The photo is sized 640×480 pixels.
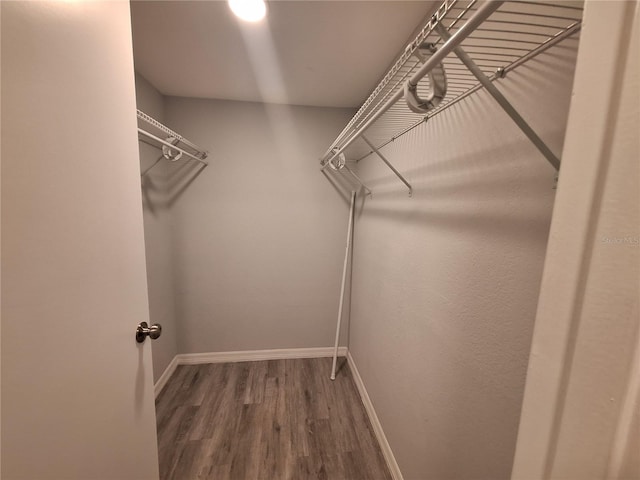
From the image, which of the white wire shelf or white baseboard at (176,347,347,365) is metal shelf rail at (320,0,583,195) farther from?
white baseboard at (176,347,347,365)

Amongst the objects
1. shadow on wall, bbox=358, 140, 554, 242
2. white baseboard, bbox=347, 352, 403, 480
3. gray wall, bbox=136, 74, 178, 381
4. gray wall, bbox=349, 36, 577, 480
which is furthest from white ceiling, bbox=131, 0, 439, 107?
white baseboard, bbox=347, 352, 403, 480

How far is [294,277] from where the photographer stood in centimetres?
243

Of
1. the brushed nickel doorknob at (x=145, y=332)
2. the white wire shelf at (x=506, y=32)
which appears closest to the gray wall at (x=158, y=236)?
the brushed nickel doorknob at (x=145, y=332)

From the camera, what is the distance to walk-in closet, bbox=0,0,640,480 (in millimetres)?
283

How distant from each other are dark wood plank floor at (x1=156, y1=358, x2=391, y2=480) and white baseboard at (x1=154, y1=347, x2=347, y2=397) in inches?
2.2

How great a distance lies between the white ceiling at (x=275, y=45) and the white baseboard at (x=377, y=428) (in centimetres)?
223

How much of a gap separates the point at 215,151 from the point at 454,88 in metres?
1.89

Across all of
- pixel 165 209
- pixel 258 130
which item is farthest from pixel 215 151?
Result: pixel 165 209

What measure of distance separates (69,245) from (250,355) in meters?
2.21

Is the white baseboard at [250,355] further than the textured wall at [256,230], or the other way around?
the white baseboard at [250,355]

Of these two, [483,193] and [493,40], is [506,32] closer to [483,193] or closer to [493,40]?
[493,40]

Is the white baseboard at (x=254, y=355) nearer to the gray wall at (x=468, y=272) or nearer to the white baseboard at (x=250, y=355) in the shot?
the white baseboard at (x=250, y=355)

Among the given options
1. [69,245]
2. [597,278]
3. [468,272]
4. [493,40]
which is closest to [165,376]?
[69,245]

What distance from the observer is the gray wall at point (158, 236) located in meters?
1.81
